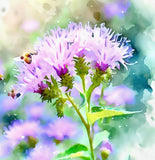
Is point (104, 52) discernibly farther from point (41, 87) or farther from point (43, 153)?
point (43, 153)

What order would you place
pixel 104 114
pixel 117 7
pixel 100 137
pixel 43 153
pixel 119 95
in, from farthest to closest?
1. pixel 117 7
2. pixel 119 95
3. pixel 43 153
4. pixel 100 137
5. pixel 104 114

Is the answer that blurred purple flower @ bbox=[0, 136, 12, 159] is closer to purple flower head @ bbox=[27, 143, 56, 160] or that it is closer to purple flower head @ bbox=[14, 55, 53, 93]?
purple flower head @ bbox=[27, 143, 56, 160]

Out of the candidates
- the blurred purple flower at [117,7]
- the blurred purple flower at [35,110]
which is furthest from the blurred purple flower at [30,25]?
the blurred purple flower at [35,110]

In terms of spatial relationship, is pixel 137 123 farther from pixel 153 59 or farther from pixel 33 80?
pixel 33 80

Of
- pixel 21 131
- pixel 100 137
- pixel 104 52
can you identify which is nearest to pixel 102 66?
pixel 104 52

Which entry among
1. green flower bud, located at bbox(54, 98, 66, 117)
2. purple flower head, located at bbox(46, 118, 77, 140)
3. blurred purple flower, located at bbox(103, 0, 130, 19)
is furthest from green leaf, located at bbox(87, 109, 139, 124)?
blurred purple flower, located at bbox(103, 0, 130, 19)

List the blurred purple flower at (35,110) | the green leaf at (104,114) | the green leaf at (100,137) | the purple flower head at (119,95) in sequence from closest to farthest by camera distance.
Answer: the green leaf at (104,114) → the green leaf at (100,137) → the purple flower head at (119,95) → the blurred purple flower at (35,110)

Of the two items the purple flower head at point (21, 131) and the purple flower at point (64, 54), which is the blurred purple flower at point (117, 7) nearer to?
the purple flower head at point (21, 131)
